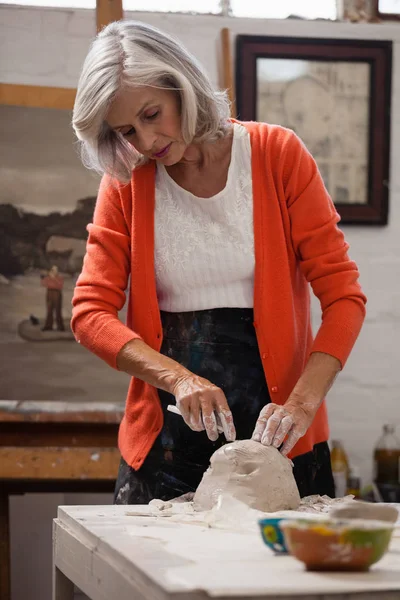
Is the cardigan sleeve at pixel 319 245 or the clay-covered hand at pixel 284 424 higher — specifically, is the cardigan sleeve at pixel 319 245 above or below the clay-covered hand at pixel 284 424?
above

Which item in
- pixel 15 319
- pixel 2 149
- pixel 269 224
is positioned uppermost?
pixel 2 149

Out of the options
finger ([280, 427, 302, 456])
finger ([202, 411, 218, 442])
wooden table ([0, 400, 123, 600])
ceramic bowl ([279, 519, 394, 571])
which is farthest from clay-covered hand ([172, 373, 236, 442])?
wooden table ([0, 400, 123, 600])

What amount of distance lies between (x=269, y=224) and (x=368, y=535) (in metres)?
1.00

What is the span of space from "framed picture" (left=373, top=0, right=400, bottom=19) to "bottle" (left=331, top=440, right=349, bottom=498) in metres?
1.65

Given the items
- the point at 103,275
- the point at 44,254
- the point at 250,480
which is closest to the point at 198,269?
the point at 103,275

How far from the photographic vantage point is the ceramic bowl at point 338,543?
1.09 metres

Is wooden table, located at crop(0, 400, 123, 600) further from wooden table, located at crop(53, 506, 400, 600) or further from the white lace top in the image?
wooden table, located at crop(53, 506, 400, 600)

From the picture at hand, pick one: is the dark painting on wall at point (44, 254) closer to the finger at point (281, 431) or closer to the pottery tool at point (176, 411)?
the pottery tool at point (176, 411)

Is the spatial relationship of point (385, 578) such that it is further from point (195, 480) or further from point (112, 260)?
point (112, 260)

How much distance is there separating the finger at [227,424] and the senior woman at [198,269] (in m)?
0.05

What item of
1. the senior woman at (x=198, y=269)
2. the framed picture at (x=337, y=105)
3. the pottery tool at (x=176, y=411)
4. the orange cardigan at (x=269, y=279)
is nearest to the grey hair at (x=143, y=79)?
the senior woman at (x=198, y=269)

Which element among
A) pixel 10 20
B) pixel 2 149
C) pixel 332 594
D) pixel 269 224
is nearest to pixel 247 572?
pixel 332 594

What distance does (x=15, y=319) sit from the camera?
3.38 m

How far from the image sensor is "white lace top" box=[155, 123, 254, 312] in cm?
198
